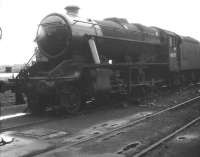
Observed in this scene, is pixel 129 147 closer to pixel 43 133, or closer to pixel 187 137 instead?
pixel 187 137

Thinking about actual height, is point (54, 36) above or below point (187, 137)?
above

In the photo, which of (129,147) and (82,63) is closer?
(129,147)

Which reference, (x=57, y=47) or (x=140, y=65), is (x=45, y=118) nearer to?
(x=57, y=47)

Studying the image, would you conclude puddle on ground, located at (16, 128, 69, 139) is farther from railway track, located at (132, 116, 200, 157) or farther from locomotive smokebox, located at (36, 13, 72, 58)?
locomotive smokebox, located at (36, 13, 72, 58)

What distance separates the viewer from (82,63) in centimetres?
1056

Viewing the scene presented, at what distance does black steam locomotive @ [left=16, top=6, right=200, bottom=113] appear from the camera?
10.2 m

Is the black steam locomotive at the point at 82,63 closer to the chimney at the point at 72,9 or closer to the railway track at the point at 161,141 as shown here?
the chimney at the point at 72,9

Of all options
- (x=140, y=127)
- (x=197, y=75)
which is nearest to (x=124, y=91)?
(x=140, y=127)

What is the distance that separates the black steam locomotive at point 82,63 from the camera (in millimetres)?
10172

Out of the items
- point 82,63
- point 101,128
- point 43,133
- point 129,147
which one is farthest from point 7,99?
point 129,147

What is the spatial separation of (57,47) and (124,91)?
3121 mm

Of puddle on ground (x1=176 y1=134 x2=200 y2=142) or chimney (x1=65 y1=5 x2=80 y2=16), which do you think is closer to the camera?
puddle on ground (x1=176 y1=134 x2=200 y2=142)

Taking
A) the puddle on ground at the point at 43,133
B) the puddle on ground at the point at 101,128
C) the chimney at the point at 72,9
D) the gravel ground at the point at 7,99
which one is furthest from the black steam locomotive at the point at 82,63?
the gravel ground at the point at 7,99

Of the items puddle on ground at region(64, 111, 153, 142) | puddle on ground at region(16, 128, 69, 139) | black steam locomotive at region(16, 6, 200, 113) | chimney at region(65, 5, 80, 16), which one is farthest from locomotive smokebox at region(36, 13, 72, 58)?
puddle on ground at region(16, 128, 69, 139)
